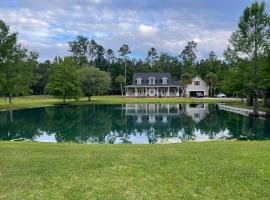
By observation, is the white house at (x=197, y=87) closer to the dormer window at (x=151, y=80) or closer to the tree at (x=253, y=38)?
the dormer window at (x=151, y=80)

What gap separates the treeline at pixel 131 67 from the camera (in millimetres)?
38844

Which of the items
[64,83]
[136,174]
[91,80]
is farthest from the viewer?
[91,80]

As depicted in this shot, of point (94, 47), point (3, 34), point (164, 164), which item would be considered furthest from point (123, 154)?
point (94, 47)

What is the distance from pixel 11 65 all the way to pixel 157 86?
4243 cm

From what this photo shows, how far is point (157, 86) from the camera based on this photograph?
279 ft

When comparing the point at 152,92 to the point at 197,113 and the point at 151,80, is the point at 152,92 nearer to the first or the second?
the point at 151,80

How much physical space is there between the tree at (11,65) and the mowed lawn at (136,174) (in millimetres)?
38122

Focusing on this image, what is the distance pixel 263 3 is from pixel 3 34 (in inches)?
1260

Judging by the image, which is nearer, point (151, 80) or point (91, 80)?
point (91, 80)

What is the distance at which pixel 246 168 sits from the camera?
8383 millimetres

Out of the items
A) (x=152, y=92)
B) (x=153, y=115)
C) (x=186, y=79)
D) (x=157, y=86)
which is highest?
(x=186, y=79)

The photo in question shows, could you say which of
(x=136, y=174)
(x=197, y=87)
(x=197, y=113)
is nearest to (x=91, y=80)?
(x=197, y=87)

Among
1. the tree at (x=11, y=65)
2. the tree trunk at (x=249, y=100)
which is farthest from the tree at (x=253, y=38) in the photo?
the tree at (x=11, y=65)

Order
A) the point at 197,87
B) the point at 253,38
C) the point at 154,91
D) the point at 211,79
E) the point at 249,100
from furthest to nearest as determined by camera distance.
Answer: the point at 197,87 → the point at 154,91 → the point at 211,79 → the point at 249,100 → the point at 253,38
